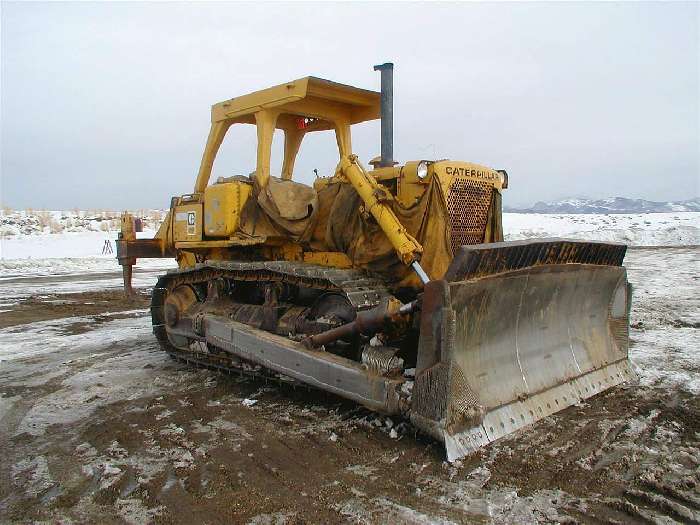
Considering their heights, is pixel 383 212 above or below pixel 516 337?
above


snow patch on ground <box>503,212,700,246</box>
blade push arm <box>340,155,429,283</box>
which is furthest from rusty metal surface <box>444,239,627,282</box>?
snow patch on ground <box>503,212,700,246</box>

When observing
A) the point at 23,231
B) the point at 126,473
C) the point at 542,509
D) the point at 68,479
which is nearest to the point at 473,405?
Answer: the point at 542,509

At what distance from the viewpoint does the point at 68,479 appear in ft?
11.7

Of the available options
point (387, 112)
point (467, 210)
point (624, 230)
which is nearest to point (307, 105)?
point (387, 112)

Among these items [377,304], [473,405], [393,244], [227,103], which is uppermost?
[227,103]

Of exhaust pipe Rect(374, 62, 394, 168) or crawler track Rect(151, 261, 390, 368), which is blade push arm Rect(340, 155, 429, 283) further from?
exhaust pipe Rect(374, 62, 394, 168)

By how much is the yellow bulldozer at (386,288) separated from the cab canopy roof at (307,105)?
17 mm

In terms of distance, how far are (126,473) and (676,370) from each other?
196 inches

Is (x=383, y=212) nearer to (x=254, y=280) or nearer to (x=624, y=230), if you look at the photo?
(x=254, y=280)

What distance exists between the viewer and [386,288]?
4996 millimetres

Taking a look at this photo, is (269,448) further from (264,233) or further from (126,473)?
(264,233)

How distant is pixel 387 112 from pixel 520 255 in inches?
85.6

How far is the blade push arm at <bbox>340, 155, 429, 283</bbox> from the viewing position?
181 inches

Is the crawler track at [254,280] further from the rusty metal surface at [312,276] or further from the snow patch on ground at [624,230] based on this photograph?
the snow patch on ground at [624,230]
